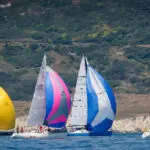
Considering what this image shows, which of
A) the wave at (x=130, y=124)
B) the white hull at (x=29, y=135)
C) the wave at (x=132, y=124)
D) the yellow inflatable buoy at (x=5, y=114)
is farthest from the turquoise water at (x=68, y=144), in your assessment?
the wave at (x=130, y=124)

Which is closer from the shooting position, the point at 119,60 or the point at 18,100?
the point at 18,100

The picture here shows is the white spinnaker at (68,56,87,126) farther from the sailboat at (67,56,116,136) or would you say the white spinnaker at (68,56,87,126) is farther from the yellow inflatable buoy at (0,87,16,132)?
the yellow inflatable buoy at (0,87,16,132)

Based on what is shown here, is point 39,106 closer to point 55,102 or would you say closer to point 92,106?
point 55,102

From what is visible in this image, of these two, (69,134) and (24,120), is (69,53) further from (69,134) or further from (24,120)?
(69,134)

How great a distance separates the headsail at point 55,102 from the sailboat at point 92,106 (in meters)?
1.28

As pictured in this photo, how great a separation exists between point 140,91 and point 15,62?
22511 millimetres

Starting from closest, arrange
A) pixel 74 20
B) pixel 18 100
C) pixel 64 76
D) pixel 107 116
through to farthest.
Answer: pixel 107 116 → pixel 18 100 → pixel 64 76 → pixel 74 20

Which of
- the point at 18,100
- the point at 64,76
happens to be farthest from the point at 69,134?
the point at 64,76

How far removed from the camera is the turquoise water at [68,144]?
6300cm

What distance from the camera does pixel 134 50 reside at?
15125 centimetres

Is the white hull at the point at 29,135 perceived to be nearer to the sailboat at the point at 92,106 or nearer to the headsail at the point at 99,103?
the sailboat at the point at 92,106

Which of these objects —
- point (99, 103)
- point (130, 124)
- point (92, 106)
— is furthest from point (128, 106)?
point (99, 103)

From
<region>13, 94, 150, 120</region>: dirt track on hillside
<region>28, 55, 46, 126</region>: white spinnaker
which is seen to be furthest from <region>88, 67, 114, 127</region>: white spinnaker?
<region>13, 94, 150, 120</region>: dirt track on hillside

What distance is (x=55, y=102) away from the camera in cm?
7588
